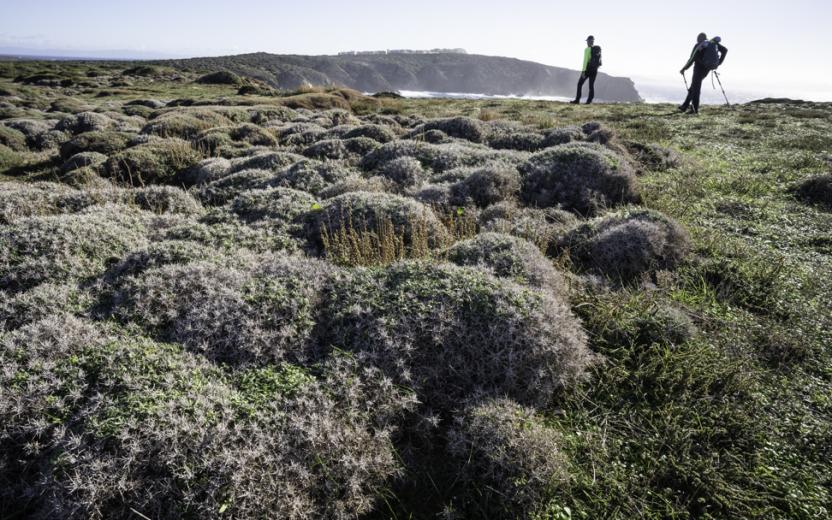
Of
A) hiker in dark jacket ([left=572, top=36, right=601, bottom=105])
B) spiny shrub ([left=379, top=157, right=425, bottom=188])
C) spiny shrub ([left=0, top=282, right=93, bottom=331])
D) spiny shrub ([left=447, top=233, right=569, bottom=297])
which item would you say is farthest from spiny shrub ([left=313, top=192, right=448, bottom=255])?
hiker in dark jacket ([left=572, top=36, right=601, bottom=105])

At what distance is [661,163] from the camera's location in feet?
45.1

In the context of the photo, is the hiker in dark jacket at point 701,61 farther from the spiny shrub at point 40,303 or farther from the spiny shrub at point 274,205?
the spiny shrub at point 40,303

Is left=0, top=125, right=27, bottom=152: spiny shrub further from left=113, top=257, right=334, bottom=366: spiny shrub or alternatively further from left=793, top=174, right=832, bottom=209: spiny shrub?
left=793, top=174, right=832, bottom=209: spiny shrub

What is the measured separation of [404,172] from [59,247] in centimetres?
796

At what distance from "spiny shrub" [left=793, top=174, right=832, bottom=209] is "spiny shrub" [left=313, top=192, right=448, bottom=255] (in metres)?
9.88

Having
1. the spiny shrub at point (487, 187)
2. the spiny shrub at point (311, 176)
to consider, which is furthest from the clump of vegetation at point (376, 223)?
the spiny shrub at point (311, 176)

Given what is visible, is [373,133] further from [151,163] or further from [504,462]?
[504,462]

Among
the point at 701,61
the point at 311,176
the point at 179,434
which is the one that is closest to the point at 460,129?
the point at 311,176

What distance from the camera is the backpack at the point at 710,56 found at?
2384 cm

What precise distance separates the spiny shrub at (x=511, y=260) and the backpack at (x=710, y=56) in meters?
25.4

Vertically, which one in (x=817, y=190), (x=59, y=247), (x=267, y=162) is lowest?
(x=59, y=247)

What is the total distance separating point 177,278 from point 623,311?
6.36 m

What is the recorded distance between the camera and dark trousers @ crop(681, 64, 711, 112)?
24547mm

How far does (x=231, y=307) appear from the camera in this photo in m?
5.13
